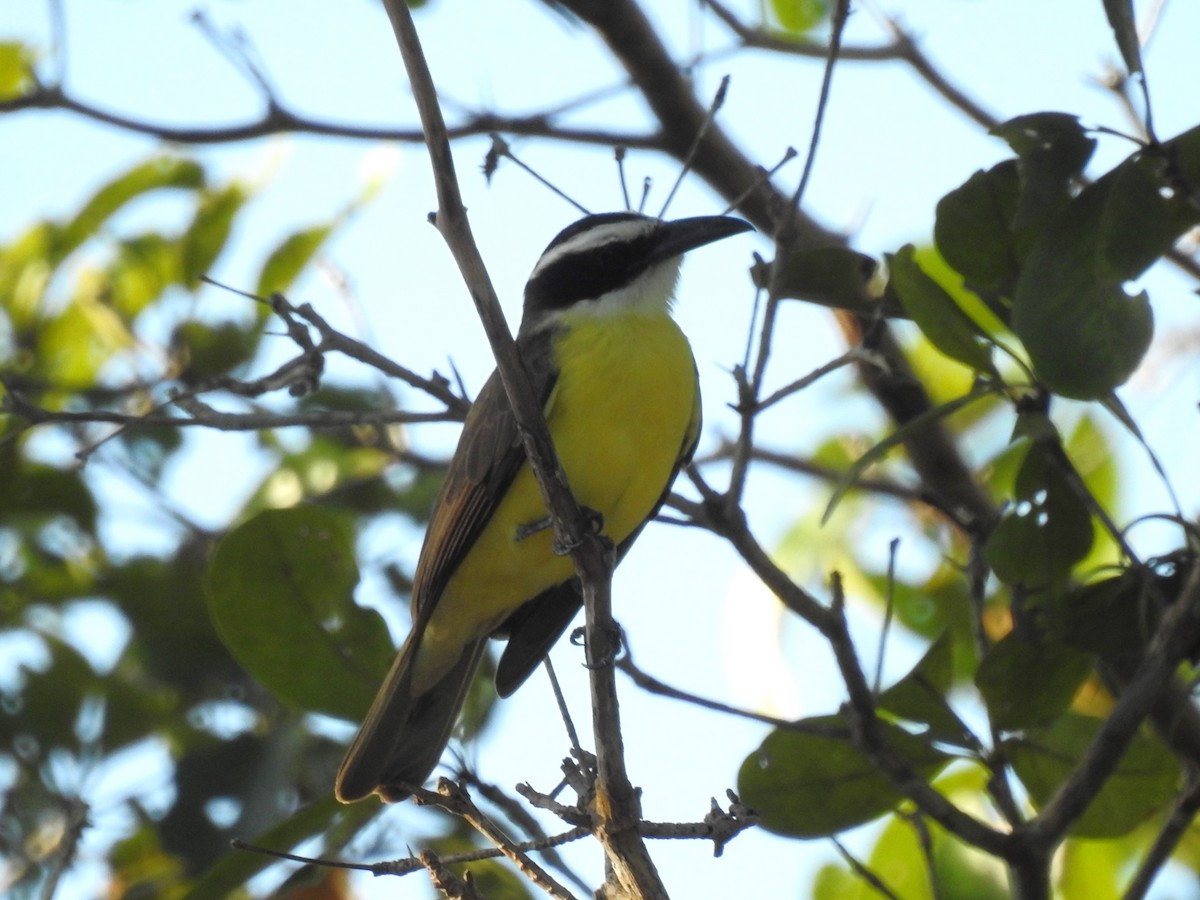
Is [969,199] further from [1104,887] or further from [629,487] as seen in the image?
[1104,887]

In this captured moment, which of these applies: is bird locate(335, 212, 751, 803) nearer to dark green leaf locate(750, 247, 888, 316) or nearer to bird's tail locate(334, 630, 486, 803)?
bird's tail locate(334, 630, 486, 803)

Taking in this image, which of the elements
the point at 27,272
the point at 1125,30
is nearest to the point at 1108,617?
the point at 1125,30

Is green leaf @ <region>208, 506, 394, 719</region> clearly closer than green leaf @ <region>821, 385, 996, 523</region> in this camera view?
No

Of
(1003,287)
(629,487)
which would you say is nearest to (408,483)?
(629,487)

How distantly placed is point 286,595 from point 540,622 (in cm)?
94

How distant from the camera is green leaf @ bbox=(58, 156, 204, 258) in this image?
627 centimetres

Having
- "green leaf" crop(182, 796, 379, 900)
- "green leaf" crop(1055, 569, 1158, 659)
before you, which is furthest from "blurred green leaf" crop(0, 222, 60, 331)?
"green leaf" crop(1055, 569, 1158, 659)

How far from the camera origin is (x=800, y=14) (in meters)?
5.71

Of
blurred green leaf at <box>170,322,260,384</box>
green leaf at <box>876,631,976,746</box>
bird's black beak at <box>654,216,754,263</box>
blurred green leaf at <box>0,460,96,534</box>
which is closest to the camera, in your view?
green leaf at <box>876,631,976,746</box>

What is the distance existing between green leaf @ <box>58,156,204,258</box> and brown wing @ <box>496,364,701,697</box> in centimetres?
262

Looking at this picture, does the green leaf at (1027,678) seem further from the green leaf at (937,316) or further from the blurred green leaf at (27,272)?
the blurred green leaf at (27,272)

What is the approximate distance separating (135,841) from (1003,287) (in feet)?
11.5

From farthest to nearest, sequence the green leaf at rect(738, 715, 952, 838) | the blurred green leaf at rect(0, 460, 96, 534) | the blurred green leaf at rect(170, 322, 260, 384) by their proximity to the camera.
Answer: the blurred green leaf at rect(170, 322, 260, 384), the blurred green leaf at rect(0, 460, 96, 534), the green leaf at rect(738, 715, 952, 838)

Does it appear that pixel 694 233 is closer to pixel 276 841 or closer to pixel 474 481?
pixel 474 481
